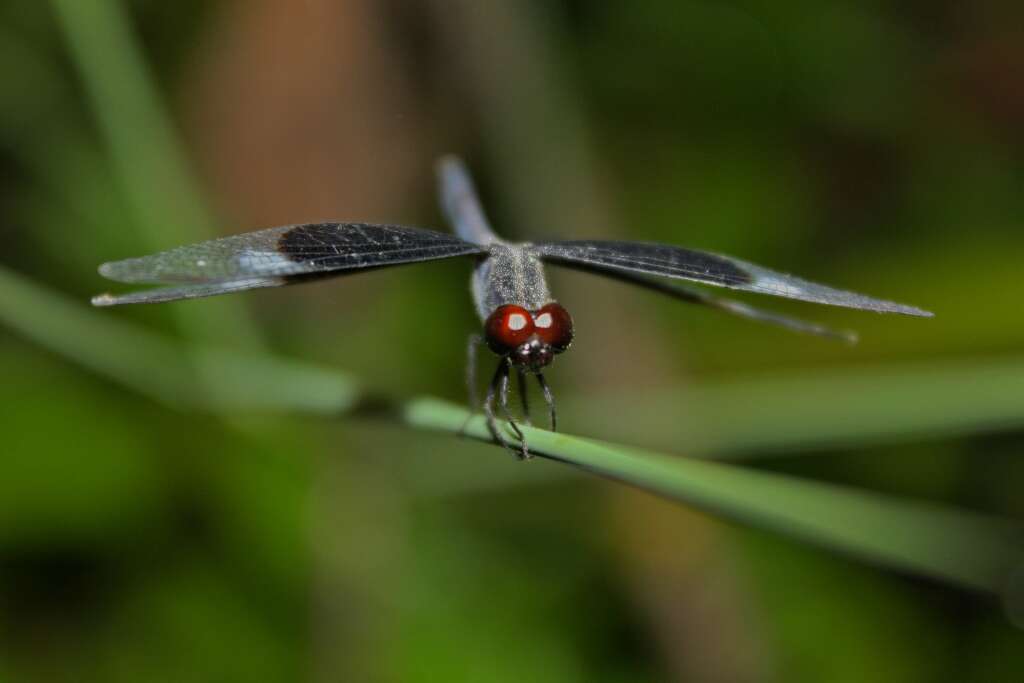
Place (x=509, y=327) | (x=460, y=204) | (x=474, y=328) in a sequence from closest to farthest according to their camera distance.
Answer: (x=509, y=327) → (x=460, y=204) → (x=474, y=328)

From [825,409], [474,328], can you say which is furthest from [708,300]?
[474,328]

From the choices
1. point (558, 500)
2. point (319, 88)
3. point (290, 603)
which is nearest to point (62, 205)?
point (319, 88)

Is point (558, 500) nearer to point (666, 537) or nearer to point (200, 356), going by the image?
point (666, 537)

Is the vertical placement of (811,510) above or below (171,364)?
below

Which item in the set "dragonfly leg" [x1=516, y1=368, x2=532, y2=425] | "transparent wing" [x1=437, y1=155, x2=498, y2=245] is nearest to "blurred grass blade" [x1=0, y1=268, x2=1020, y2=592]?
"dragonfly leg" [x1=516, y1=368, x2=532, y2=425]

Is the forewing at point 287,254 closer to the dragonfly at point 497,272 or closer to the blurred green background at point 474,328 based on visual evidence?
the dragonfly at point 497,272

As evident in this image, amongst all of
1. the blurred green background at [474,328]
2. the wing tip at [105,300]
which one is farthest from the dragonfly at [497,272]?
the blurred green background at [474,328]

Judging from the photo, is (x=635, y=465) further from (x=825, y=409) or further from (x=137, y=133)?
(x=137, y=133)
